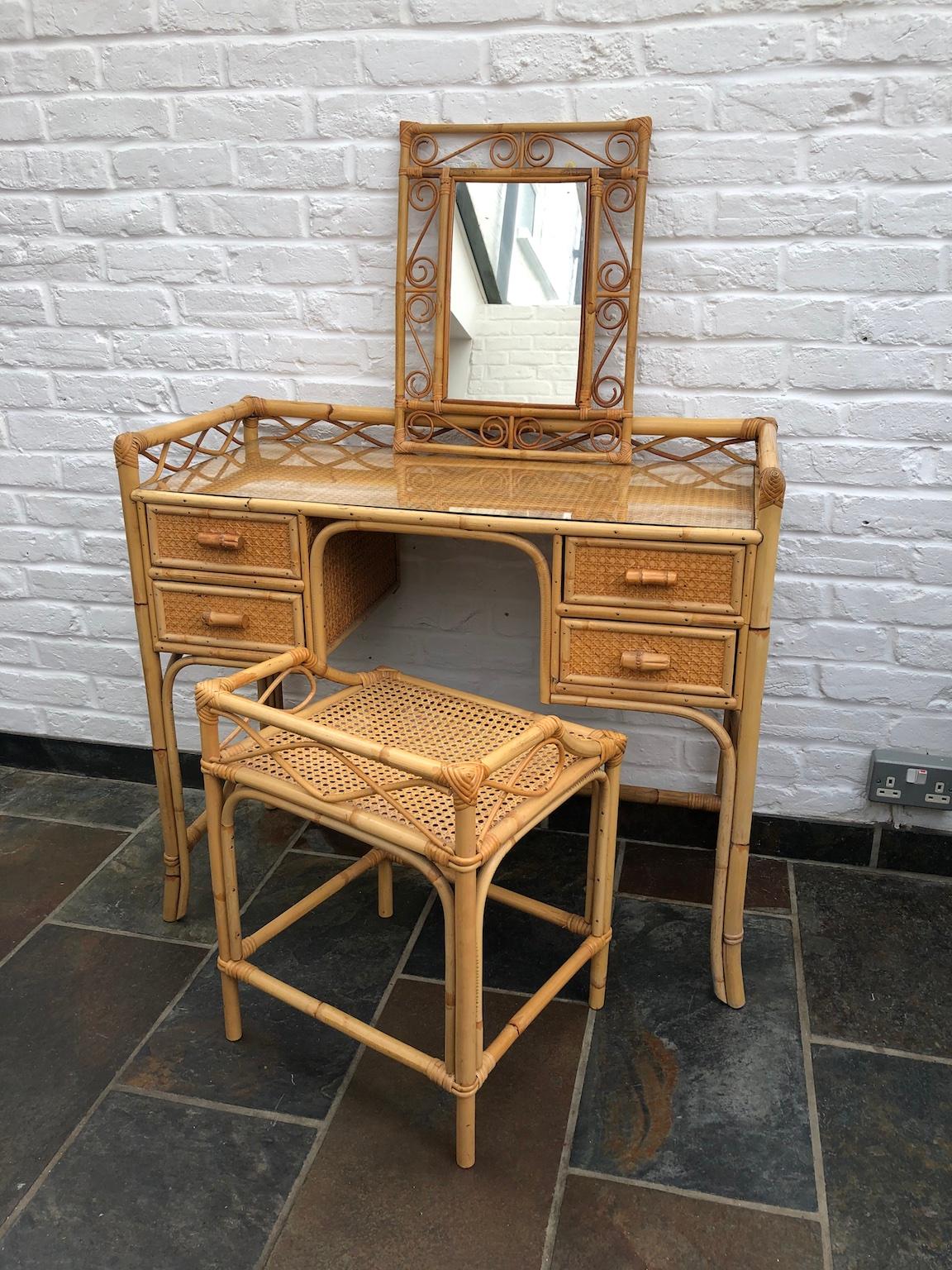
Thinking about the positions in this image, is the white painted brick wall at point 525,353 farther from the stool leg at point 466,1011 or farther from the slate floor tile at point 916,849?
the slate floor tile at point 916,849

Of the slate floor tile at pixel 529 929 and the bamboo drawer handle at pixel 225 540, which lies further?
the slate floor tile at pixel 529 929

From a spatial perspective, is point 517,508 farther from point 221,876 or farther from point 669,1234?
point 669,1234

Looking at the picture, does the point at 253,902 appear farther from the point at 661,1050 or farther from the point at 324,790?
the point at 661,1050

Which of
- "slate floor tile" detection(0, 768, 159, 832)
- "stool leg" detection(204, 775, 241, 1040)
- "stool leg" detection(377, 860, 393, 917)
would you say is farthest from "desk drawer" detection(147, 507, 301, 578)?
"slate floor tile" detection(0, 768, 159, 832)

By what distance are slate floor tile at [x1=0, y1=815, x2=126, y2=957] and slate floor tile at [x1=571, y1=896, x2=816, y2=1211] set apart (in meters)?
1.00

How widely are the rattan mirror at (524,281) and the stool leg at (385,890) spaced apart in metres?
0.72

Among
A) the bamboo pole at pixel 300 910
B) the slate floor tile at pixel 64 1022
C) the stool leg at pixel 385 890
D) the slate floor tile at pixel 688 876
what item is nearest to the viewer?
the slate floor tile at pixel 64 1022

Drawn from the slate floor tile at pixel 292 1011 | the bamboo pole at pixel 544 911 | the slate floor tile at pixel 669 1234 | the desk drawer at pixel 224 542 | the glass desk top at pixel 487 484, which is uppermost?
the glass desk top at pixel 487 484

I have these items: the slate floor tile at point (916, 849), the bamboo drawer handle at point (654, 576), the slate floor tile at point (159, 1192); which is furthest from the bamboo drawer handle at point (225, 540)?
the slate floor tile at point (916, 849)

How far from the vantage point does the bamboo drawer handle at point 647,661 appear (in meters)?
1.53

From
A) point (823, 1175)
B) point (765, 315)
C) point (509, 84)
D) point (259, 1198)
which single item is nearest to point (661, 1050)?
point (823, 1175)

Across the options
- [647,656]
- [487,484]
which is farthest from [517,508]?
[647,656]

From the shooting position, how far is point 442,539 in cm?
202

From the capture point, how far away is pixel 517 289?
1769 millimetres
